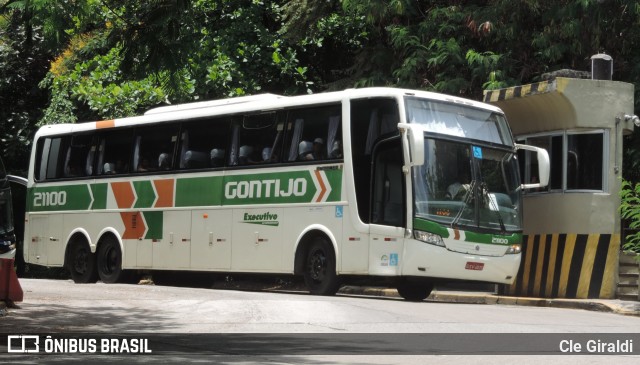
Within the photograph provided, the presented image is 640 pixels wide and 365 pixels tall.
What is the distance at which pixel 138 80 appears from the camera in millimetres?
12359

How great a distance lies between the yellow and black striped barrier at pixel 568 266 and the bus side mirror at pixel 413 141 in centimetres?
442

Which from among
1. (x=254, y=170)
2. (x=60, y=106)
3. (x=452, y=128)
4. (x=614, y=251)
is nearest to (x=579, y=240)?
(x=614, y=251)

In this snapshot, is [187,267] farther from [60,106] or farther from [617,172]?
[60,106]

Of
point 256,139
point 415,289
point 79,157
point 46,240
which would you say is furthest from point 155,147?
A: point 415,289

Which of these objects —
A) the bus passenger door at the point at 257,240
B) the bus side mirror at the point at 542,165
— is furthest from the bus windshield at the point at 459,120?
the bus passenger door at the point at 257,240

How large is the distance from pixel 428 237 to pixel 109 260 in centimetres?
910

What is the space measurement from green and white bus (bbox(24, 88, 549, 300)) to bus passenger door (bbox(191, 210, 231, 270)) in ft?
0.10

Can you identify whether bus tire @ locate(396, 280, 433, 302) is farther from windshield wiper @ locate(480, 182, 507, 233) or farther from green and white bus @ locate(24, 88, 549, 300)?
windshield wiper @ locate(480, 182, 507, 233)

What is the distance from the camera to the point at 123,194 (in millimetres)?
25422

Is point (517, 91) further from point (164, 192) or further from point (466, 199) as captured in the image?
point (164, 192)

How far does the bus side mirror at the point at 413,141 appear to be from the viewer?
61.7 feet

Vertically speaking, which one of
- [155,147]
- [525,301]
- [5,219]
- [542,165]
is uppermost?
[155,147]

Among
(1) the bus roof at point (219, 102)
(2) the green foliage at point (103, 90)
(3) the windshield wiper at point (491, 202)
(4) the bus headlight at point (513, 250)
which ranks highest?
(2) the green foliage at point (103, 90)

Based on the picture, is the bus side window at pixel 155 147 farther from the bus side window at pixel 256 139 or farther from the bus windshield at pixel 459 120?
the bus windshield at pixel 459 120
